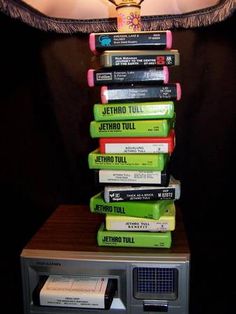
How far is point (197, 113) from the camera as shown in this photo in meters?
1.22

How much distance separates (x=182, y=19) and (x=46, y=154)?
0.67 metres

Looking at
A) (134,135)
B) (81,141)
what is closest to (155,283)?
(134,135)

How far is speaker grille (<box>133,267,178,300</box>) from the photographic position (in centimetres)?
89

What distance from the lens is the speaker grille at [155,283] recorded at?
89cm

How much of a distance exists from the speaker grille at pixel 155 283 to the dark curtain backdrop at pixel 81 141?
339 millimetres

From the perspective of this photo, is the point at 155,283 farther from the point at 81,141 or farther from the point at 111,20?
the point at 111,20

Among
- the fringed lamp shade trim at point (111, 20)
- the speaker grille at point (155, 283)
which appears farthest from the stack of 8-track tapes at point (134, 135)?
the fringed lamp shade trim at point (111, 20)

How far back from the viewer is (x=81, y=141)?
1.29 metres

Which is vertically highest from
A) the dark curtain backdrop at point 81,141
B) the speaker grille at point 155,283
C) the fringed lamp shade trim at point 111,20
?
the fringed lamp shade trim at point 111,20

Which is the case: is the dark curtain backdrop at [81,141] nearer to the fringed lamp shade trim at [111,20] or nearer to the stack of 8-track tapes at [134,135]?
the fringed lamp shade trim at [111,20]

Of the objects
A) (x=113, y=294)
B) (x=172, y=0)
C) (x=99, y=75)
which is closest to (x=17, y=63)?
(x=99, y=75)

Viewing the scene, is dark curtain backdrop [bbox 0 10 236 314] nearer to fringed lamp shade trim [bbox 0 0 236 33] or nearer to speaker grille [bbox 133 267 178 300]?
fringed lamp shade trim [bbox 0 0 236 33]

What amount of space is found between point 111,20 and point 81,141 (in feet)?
1.44

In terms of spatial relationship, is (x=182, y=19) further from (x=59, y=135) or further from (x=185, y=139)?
(x=59, y=135)
